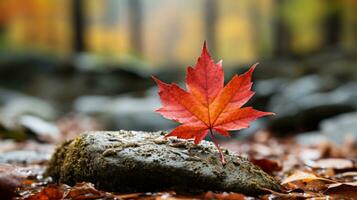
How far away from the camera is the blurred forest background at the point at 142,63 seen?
7234 millimetres

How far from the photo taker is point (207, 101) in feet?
4.36

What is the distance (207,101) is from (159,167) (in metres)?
0.26

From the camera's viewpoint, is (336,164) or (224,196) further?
(336,164)

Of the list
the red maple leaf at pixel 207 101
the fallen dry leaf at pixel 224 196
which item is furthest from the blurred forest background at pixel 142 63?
the fallen dry leaf at pixel 224 196

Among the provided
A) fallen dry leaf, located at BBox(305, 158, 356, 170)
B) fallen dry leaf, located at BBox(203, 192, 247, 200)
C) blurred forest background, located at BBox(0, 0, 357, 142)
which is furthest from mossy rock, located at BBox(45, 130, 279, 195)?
blurred forest background, located at BBox(0, 0, 357, 142)

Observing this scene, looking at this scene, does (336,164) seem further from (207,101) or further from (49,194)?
(49,194)

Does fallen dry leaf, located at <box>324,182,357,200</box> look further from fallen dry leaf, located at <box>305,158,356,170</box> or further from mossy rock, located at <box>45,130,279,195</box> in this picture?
fallen dry leaf, located at <box>305,158,356,170</box>

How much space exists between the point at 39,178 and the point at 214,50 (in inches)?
944

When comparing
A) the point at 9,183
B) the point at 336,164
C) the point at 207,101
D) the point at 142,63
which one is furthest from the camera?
the point at 142,63

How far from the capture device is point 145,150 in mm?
1411

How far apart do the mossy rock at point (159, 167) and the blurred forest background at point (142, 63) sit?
3002 millimetres

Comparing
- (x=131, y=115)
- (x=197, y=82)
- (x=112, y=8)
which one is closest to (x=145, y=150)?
(x=197, y=82)

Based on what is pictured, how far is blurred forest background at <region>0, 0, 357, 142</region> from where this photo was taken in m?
7.23

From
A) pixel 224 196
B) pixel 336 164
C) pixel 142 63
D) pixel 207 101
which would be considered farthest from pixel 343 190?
pixel 142 63
